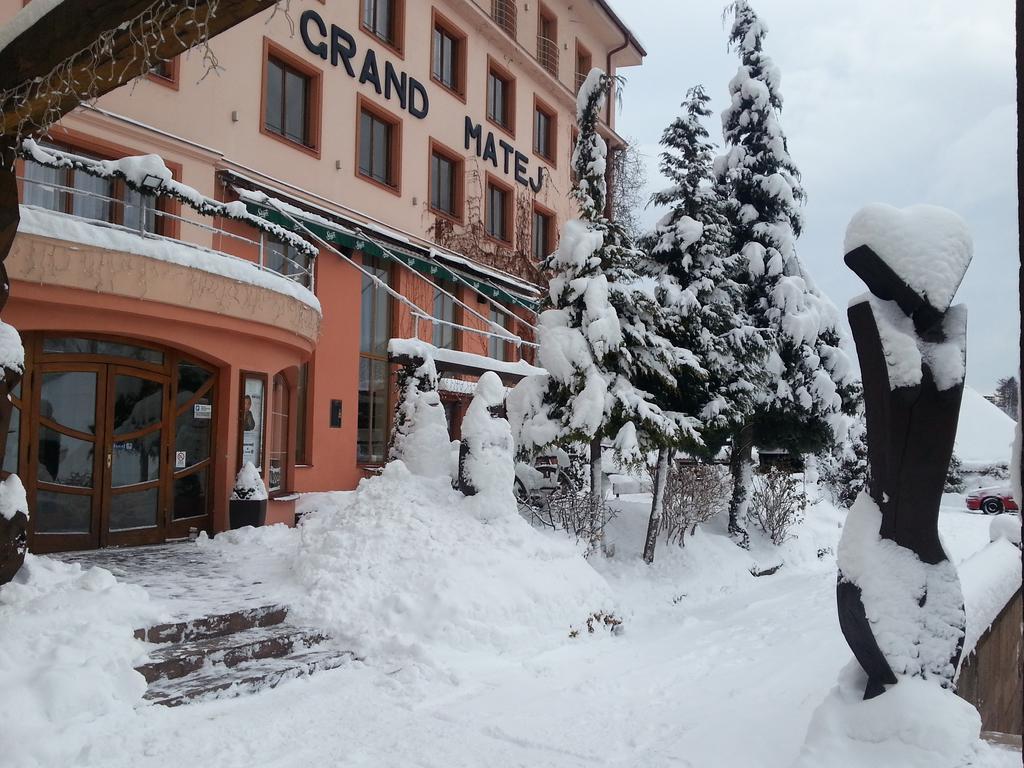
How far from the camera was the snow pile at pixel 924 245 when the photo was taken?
4254mm

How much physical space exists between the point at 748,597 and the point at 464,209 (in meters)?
13.3

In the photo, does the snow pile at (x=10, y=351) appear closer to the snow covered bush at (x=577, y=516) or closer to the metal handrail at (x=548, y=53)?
the snow covered bush at (x=577, y=516)

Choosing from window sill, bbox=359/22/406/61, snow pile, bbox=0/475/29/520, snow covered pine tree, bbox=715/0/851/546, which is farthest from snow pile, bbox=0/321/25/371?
window sill, bbox=359/22/406/61

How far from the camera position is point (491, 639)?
7312 mm

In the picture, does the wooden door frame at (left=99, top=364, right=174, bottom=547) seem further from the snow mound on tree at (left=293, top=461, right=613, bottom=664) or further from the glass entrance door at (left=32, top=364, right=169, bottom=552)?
the snow mound on tree at (left=293, top=461, right=613, bottom=664)

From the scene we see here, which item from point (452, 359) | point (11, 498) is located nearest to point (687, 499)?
point (452, 359)

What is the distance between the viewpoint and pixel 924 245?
4270 mm

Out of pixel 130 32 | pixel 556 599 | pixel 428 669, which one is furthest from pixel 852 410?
pixel 130 32

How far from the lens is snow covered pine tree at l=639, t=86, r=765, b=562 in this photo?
12695 millimetres

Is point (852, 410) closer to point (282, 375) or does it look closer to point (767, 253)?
point (767, 253)

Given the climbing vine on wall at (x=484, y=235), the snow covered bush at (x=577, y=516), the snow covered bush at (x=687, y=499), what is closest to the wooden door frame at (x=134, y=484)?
the snow covered bush at (x=577, y=516)

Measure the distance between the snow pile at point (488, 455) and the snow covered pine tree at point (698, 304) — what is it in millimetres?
3048

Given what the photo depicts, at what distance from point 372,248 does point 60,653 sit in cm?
1240

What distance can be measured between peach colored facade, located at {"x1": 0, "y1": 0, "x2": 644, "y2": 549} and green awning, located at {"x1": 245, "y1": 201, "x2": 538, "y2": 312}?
0.68 feet
